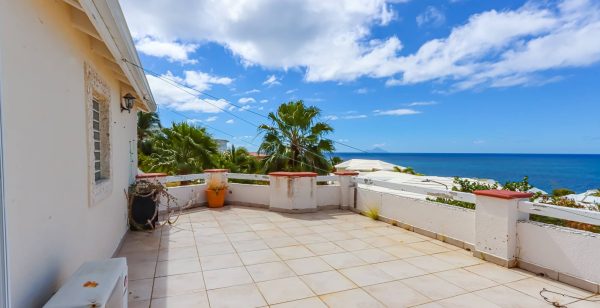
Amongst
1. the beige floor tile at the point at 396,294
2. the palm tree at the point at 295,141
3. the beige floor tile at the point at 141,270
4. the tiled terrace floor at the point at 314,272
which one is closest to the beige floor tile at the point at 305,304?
the tiled terrace floor at the point at 314,272

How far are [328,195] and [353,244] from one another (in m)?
3.22

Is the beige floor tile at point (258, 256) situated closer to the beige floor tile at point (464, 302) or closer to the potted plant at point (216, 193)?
the beige floor tile at point (464, 302)

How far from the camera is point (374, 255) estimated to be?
489cm

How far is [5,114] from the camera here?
1.78 meters

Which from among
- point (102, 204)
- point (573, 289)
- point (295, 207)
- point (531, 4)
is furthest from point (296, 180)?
point (531, 4)

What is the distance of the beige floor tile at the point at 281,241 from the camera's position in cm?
543

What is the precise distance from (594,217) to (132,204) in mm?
7251

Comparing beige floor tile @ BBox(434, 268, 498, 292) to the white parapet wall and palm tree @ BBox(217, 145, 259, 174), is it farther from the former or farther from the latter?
palm tree @ BBox(217, 145, 259, 174)

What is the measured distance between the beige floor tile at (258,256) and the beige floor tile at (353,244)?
4.09ft

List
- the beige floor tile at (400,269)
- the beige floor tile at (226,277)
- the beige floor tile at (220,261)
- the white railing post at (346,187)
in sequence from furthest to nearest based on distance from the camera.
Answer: the white railing post at (346,187) → the beige floor tile at (220,261) → the beige floor tile at (400,269) → the beige floor tile at (226,277)

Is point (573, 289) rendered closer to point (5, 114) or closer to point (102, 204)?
point (5, 114)

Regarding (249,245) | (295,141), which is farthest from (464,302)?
(295,141)

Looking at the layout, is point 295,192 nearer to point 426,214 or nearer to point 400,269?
point 426,214

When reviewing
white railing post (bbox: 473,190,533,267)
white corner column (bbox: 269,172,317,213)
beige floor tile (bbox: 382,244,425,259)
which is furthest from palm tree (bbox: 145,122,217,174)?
white railing post (bbox: 473,190,533,267)
